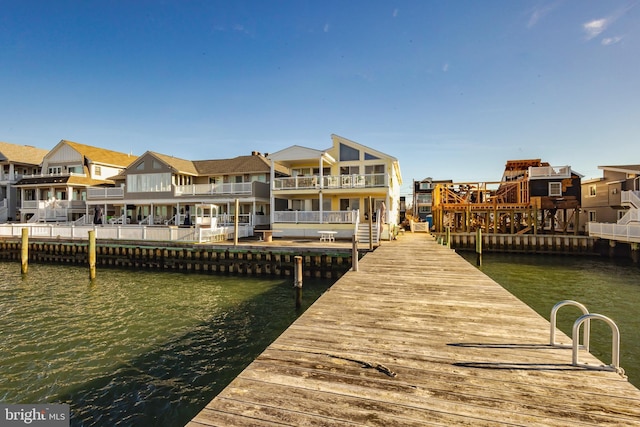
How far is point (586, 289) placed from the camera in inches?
626

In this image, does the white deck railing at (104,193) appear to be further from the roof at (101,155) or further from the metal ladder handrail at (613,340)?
the metal ladder handrail at (613,340)

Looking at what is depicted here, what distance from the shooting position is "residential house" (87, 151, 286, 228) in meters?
29.0

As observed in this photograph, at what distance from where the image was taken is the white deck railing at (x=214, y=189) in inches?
1123

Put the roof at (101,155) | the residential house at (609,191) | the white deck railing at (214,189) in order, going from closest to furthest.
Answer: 1. the white deck railing at (214,189)
2. the residential house at (609,191)
3. the roof at (101,155)

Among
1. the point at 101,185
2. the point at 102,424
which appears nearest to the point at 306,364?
the point at 102,424

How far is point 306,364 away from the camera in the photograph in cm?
428

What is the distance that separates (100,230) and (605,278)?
107 ft

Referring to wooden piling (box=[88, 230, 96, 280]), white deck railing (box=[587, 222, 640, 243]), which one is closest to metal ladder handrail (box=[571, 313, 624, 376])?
wooden piling (box=[88, 230, 96, 280])

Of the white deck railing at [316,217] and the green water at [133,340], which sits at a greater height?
the white deck railing at [316,217]

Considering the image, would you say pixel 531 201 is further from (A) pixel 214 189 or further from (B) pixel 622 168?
(A) pixel 214 189

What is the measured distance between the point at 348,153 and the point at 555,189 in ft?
73.7

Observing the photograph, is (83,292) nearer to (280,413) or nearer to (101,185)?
(280,413)

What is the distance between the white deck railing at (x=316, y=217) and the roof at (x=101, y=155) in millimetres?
27190

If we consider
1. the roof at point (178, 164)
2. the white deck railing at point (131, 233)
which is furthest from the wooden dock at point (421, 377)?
the roof at point (178, 164)
